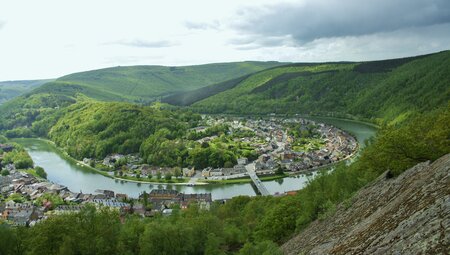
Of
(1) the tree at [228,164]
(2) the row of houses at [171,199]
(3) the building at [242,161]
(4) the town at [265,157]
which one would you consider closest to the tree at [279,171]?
(4) the town at [265,157]

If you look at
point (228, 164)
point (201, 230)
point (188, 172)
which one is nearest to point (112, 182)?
point (188, 172)

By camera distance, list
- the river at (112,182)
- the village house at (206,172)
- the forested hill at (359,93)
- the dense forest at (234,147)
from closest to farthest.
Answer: the dense forest at (234,147) < the river at (112,182) < the village house at (206,172) < the forested hill at (359,93)

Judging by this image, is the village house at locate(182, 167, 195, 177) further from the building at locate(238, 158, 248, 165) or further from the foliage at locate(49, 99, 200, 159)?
the foliage at locate(49, 99, 200, 159)

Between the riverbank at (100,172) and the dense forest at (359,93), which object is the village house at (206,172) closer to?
the riverbank at (100,172)

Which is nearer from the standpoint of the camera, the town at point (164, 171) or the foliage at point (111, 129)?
the town at point (164, 171)

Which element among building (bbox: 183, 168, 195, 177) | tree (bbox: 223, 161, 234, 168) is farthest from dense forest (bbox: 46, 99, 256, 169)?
building (bbox: 183, 168, 195, 177)

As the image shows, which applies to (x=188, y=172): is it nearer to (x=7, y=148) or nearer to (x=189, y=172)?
(x=189, y=172)

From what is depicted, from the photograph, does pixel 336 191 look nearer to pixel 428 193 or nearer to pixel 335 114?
pixel 428 193

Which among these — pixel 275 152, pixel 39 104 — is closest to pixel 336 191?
pixel 275 152
